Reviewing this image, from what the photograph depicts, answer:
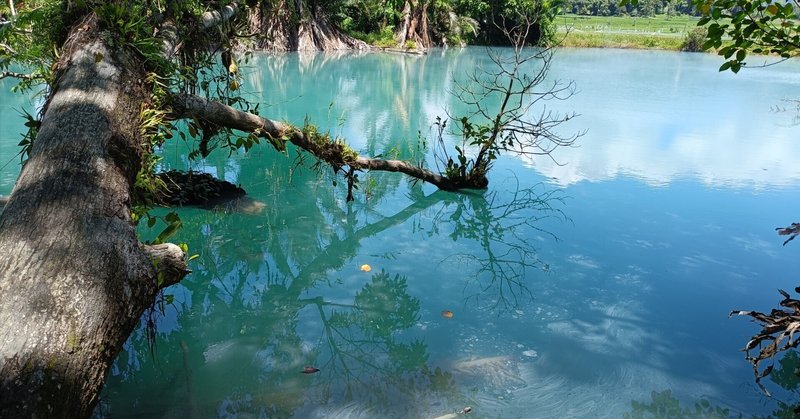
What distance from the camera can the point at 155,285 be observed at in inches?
81.4

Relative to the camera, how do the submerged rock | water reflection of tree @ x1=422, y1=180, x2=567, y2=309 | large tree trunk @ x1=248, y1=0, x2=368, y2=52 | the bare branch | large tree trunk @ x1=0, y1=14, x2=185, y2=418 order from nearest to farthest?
large tree trunk @ x1=0, y1=14, x2=185, y2=418
the bare branch
water reflection of tree @ x1=422, y1=180, x2=567, y2=309
the submerged rock
large tree trunk @ x1=248, y1=0, x2=368, y2=52

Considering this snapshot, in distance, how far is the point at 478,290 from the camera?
456cm

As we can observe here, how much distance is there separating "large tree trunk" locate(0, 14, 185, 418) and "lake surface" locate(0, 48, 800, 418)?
0.90 m

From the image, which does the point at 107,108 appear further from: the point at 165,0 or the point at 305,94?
the point at 305,94

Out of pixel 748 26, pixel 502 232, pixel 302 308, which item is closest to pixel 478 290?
pixel 302 308

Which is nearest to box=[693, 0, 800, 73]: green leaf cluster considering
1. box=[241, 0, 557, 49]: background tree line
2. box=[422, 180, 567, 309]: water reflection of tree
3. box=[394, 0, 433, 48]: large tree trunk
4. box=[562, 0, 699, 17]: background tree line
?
box=[422, 180, 567, 309]: water reflection of tree

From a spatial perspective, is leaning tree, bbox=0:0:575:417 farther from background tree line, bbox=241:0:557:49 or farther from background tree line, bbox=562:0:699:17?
background tree line, bbox=562:0:699:17

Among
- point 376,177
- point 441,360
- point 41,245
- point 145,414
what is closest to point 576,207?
point 376,177

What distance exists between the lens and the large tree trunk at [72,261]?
1.42 metres

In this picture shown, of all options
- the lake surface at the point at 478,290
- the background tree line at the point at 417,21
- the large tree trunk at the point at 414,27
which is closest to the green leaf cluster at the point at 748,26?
the lake surface at the point at 478,290

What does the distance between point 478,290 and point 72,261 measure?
3.32 metres

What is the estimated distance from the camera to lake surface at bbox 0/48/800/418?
3.19 meters

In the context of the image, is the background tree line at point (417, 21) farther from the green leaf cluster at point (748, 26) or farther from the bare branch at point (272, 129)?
the green leaf cluster at point (748, 26)

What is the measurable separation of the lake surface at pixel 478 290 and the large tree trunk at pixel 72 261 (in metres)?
0.90
